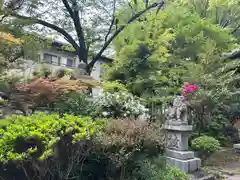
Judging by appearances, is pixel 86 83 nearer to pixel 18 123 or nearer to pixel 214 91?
pixel 18 123

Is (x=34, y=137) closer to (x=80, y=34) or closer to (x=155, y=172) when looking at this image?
(x=155, y=172)

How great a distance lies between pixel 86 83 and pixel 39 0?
599 centimetres

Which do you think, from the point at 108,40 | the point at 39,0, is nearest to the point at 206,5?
the point at 108,40

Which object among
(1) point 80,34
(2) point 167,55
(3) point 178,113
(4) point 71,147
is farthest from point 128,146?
(1) point 80,34

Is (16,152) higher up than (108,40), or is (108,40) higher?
(108,40)

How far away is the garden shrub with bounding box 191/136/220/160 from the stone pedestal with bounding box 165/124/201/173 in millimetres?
705

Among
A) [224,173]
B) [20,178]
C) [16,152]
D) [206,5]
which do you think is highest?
[206,5]

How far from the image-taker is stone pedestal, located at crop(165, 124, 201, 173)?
573 cm

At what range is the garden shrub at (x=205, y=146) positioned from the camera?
649cm

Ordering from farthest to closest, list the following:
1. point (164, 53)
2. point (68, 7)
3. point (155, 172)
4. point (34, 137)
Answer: point (68, 7)
point (164, 53)
point (155, 172)
point (34, 137)

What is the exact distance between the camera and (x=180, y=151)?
5938 millimetres

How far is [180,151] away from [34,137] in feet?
14.1

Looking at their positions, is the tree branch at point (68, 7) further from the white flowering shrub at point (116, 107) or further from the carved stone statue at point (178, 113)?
the carved stone statue at point (178, 113)

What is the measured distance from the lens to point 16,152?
2924mm
